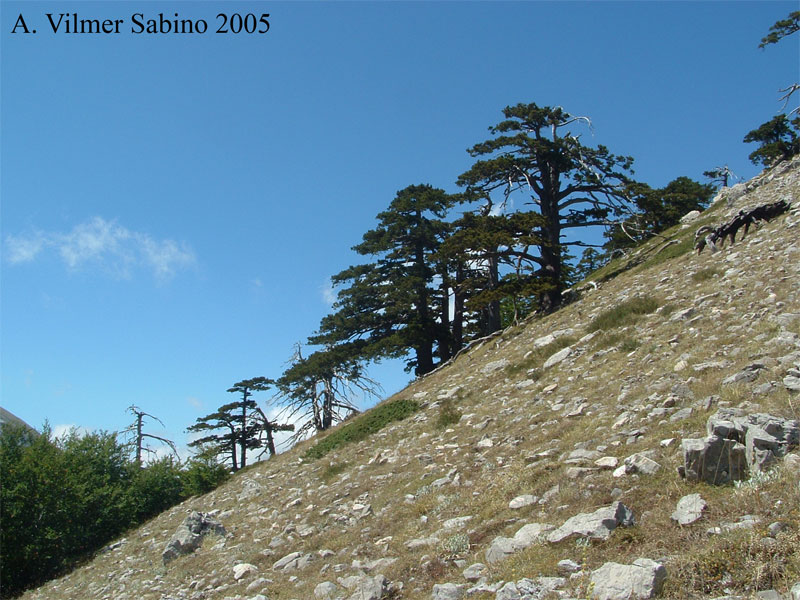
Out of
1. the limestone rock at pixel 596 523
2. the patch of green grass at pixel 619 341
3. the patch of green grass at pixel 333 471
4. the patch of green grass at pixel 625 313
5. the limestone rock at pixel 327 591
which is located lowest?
the limestone rock at pixel 327 591

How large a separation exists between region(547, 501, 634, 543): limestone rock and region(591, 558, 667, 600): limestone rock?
82 centimetres

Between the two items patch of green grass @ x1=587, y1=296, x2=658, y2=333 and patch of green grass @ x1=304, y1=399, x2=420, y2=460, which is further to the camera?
patch of green grass @ x1=304, y1=399, x2=420, y2=460

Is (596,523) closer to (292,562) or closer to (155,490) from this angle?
(292,562)

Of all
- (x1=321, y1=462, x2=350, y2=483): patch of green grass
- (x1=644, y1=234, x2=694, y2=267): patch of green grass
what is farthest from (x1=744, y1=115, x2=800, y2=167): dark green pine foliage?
(x1=321, y1=462, x2=350, y2=483): patch of green grass

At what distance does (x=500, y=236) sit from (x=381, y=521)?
1722cm

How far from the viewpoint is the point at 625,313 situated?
1689cm

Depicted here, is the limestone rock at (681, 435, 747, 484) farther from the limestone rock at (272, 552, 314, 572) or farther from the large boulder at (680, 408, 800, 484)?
the limestone rock at (272, 552, 314, 572)

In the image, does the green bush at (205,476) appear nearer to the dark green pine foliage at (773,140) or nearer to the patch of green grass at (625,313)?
the patch of green grass at (625,313)

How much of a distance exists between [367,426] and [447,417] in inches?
211

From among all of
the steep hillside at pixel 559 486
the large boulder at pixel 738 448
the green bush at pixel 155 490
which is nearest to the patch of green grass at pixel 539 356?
the steep hillside at pixel 559 486

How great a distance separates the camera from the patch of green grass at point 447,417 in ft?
49.4

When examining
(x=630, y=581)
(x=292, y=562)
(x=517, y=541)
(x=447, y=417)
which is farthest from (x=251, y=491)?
A: (x=630, y=581)

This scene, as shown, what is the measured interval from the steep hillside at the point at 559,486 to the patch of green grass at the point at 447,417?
0.16 ft

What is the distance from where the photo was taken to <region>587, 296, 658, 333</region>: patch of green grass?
637 inches
